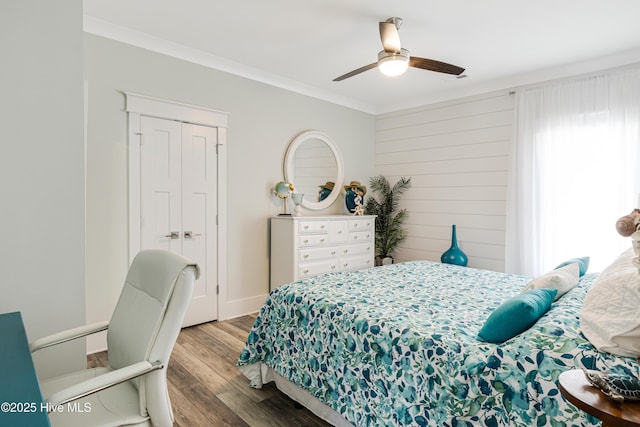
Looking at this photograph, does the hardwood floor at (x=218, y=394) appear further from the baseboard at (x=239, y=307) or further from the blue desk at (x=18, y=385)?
the blue desk at (x=18, y=385)

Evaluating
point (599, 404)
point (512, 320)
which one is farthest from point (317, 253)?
point (599, 404)

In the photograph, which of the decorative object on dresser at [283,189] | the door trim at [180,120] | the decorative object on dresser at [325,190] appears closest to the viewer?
the door trim at [180,120]

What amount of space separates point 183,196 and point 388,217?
291 cm

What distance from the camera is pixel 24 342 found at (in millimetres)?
1242

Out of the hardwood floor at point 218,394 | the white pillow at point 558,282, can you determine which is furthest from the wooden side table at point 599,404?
the hardwood floor at point 218,394

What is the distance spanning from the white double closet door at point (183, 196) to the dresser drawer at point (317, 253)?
94cm

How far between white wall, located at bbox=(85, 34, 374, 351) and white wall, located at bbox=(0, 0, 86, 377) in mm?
1370

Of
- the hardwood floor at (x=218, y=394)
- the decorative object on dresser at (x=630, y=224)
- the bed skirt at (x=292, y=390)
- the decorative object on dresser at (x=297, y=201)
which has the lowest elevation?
the hardwood floor at (x=218, y=394)

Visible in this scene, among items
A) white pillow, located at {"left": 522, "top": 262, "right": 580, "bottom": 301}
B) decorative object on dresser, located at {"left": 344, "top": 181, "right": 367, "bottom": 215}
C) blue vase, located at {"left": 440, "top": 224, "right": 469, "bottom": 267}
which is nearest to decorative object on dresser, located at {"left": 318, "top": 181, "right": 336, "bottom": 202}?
decorative object on dresser, located at {"left": 344, "top": 181, "right": 367, "bottom": 215}

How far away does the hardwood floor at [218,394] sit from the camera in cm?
209

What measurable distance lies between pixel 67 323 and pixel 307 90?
142 inches

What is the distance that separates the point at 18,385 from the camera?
1.01 metres

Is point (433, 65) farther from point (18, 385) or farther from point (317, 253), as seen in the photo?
point (18, 385)

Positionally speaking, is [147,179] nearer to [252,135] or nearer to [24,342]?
[252,135]
